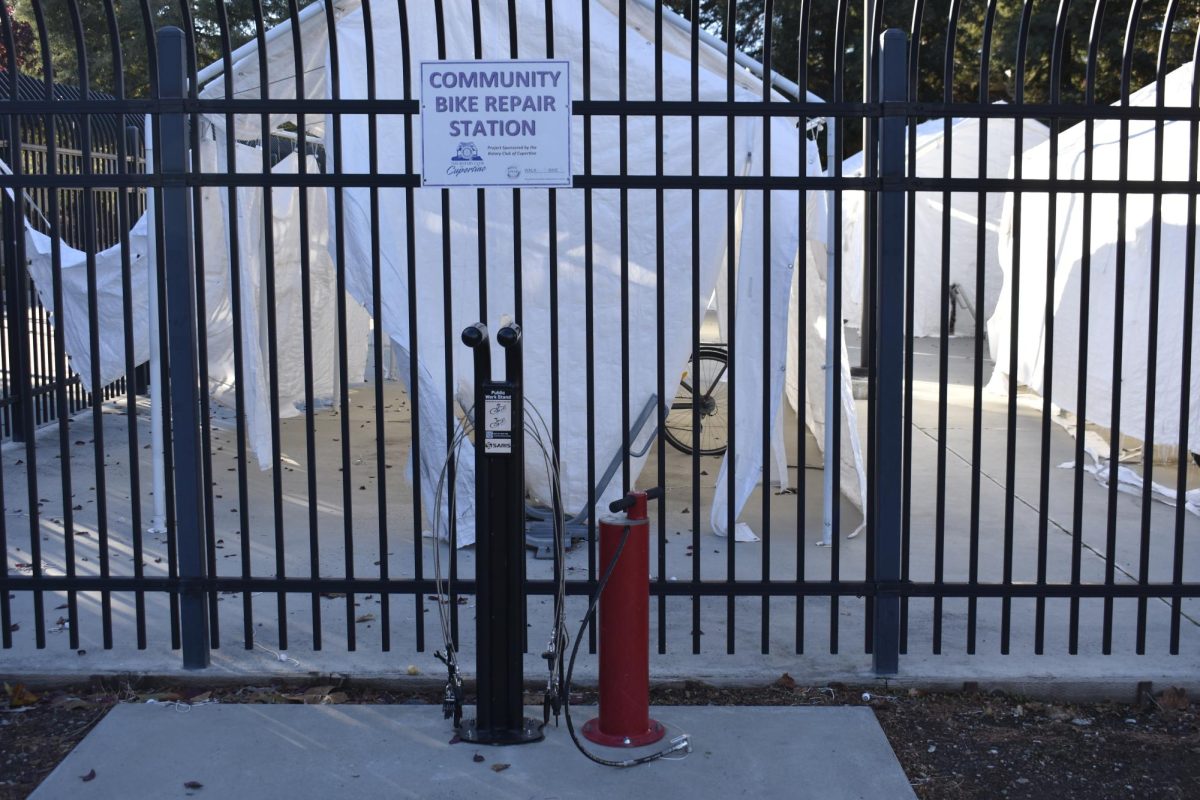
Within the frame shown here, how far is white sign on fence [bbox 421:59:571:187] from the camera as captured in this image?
163 inches

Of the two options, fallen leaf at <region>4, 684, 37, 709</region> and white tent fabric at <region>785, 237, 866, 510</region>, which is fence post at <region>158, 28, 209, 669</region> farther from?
white tent fabric at <region>785, 237, 866, 510</region>

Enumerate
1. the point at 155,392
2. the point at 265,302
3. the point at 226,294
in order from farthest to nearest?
the point at 226,294
the point at 265,302
the point at 155,392

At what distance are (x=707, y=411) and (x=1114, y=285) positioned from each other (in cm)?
285

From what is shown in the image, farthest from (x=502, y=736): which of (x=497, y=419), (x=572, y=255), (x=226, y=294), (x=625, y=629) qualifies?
(x=226, y=294)

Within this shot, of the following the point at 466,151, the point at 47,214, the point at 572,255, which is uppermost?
the point at 47,214

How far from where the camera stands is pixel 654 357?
632cm

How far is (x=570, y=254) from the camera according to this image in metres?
6.30

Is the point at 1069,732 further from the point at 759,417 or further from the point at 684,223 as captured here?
the point at 684,223

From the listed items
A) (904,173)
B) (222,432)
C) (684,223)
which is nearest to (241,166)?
(222,432)

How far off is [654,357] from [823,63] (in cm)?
2545

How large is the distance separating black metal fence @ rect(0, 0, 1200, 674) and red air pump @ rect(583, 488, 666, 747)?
1.29 feet

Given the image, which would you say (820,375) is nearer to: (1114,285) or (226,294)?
(1114,285)

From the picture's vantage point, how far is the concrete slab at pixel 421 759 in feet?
11.9

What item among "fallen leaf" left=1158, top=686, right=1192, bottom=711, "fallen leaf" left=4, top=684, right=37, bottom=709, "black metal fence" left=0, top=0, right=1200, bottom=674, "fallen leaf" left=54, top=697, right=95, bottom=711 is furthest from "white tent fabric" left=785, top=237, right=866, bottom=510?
"fallen leaf" left=4, top=684, right=37, bottom=709
